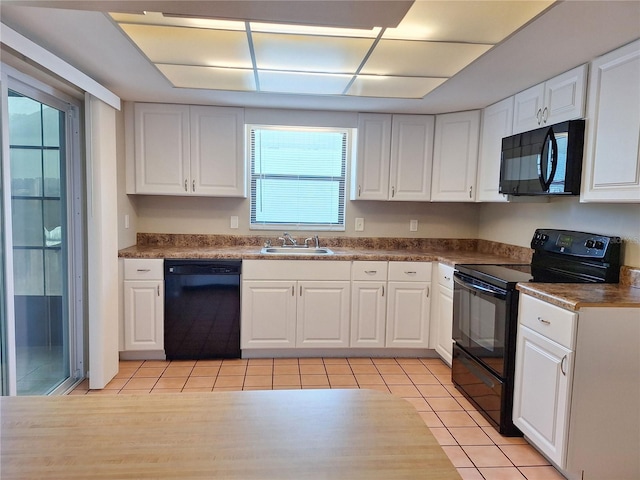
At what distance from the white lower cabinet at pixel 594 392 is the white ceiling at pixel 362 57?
128cm

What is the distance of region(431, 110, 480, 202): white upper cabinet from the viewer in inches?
135

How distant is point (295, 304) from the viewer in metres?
3.36

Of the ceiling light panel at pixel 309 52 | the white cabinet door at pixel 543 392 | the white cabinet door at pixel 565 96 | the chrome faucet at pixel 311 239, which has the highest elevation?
the ceiling light panel at pixel 309 52

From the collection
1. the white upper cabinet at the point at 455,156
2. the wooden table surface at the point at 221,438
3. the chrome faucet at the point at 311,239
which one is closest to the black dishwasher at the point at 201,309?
the chrome faucet at the point at 311,239

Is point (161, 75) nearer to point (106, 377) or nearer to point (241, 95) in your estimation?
point (241, 95)

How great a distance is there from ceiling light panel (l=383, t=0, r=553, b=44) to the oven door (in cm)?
134

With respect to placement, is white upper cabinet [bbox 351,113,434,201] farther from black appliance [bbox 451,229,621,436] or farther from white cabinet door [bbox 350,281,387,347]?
black appliance [bbox 451,229,621,436]

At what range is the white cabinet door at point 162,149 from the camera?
341cm

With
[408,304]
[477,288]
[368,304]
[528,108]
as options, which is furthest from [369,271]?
[528,108]

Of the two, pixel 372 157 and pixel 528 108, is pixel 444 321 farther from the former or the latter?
pixel 528 108

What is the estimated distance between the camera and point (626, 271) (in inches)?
88.4

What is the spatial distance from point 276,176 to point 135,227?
4.44 feet

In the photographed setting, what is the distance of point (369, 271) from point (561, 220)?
4.71 feet

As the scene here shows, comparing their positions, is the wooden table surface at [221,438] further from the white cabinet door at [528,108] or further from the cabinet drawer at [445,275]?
the white cabinet door at [528,108]
